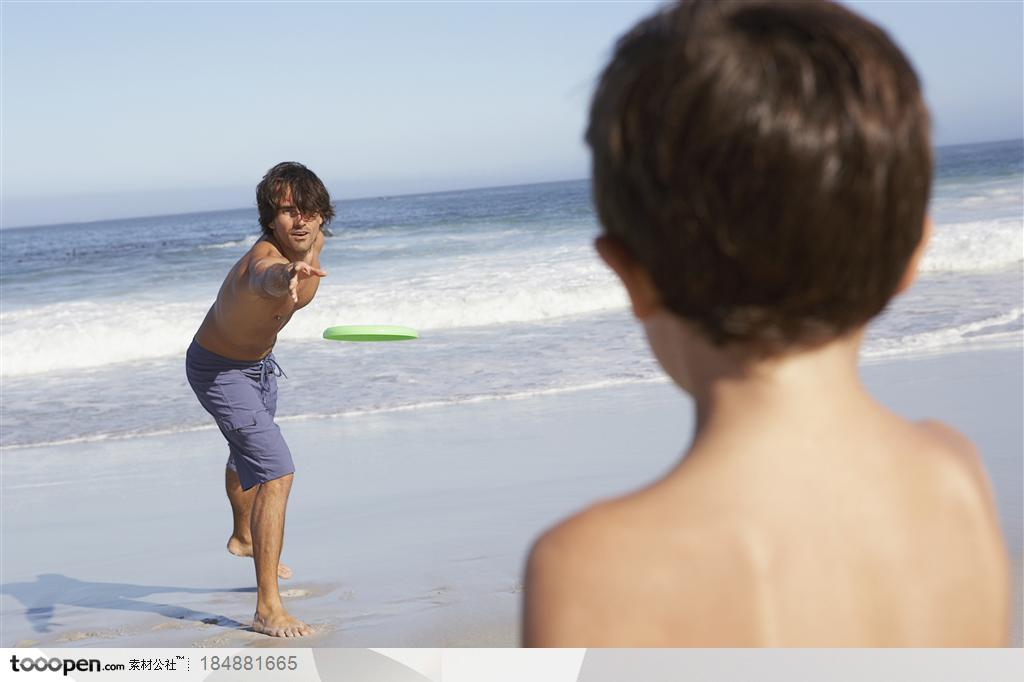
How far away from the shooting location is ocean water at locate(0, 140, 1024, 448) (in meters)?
9.35

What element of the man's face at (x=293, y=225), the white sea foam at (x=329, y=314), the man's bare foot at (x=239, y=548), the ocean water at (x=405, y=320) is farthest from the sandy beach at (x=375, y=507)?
the white sea foam at (x=329, y=314)

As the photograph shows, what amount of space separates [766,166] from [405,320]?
47.9ft

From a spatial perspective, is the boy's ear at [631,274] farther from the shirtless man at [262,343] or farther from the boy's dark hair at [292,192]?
the boy's dark hair at [292,192]

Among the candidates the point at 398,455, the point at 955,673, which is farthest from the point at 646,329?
the point at 398,455

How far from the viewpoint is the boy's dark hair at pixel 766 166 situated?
81 centimetres

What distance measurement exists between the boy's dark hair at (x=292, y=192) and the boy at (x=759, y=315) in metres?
Result: 4.28

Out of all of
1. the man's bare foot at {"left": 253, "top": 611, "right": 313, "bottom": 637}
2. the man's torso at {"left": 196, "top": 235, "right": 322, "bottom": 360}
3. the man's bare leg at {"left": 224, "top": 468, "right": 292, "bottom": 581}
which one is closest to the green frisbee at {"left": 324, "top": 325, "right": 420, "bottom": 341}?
the man's torso at {"left": 196, "top": 235, "right": 322, "bottom": 360}

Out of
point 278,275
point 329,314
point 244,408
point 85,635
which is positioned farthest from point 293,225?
point 329,314

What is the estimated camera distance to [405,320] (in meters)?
15.3

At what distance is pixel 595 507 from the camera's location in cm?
A: 86

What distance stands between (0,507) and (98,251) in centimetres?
2714

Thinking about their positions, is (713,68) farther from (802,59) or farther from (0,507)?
(0,507)

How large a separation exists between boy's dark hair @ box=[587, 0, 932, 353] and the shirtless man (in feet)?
13.2

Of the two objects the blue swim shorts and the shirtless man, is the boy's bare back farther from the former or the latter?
the blue swim shorts
